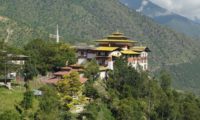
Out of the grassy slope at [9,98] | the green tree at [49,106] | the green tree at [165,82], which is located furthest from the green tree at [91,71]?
the green tree at [165,82]

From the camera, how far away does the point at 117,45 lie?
3191 inches

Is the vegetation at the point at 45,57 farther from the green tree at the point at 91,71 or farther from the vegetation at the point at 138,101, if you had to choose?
the vegetation at the point at 138,101

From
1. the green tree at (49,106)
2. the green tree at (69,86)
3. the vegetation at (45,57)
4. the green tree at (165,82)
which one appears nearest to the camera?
the green tree at (49,106)

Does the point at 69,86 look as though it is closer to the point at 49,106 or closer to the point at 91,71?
the point at 49,106

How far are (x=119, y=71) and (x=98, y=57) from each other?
10.1m

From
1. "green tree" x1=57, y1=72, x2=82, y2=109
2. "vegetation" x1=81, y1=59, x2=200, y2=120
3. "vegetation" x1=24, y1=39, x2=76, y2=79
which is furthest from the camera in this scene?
"vegetation" x1=24, y1=39, x2=76, y2=79

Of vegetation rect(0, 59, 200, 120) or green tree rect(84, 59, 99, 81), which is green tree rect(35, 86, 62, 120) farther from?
green tree rect(84, 59, 99, 81)

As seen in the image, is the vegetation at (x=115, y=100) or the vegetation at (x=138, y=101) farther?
the vegetation at (x=138, y=101)

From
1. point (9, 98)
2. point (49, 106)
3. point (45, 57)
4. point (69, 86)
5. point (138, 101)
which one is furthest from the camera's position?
point (45, 57)

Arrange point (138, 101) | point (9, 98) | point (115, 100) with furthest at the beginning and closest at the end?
point (138, 101) < point (115, 100) < point (9, 98)

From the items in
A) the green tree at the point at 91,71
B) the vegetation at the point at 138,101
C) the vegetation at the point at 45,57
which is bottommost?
the vegetation at the point at 138,101

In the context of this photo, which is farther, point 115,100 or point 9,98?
point 115,100

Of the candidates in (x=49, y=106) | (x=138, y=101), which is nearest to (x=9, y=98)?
(x=49, y=106)

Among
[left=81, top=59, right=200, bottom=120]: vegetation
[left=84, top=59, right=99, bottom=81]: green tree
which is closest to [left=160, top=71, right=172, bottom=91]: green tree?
[left=81, top=59, right=200, bottom=120]: vegetation
